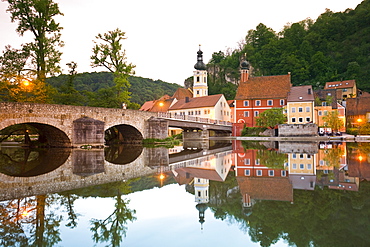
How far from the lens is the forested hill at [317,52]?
84562 mm

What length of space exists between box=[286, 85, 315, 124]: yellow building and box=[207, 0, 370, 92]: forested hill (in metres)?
31.7

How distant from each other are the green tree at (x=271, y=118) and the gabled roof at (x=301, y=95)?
3367 millimetres

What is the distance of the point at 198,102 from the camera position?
66.6m

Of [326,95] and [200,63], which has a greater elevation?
[200,63]

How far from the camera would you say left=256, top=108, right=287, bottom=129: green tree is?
169 ft

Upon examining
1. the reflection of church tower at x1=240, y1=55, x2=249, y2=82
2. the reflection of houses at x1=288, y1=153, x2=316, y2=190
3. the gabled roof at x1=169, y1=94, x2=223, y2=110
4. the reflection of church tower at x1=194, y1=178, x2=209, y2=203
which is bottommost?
the reflection of houses at x1=288, y1=153, x2=316, y2=190

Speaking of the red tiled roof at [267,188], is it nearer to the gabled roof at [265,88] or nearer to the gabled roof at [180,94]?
the gabled roof at [265,88]

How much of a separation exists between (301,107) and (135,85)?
209ft

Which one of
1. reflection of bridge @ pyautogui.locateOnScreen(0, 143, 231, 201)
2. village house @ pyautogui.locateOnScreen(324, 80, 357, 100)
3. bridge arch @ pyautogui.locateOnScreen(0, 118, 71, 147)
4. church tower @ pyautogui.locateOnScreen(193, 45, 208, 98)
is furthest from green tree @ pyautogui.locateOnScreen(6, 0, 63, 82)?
village house @ pyautogui.locateOnScreen(324, 80, 357, 100)

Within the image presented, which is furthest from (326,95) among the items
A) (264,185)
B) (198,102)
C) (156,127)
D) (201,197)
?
(201,197)

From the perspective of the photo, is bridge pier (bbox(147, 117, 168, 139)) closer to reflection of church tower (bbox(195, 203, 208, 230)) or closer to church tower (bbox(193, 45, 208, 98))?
reflection of church tower (bbox(195, 203, 208, 230))

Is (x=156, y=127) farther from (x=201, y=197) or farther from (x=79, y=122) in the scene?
(x=201, y=197)

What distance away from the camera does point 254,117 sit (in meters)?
58.5

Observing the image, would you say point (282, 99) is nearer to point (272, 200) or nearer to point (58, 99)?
point (58, 99)
